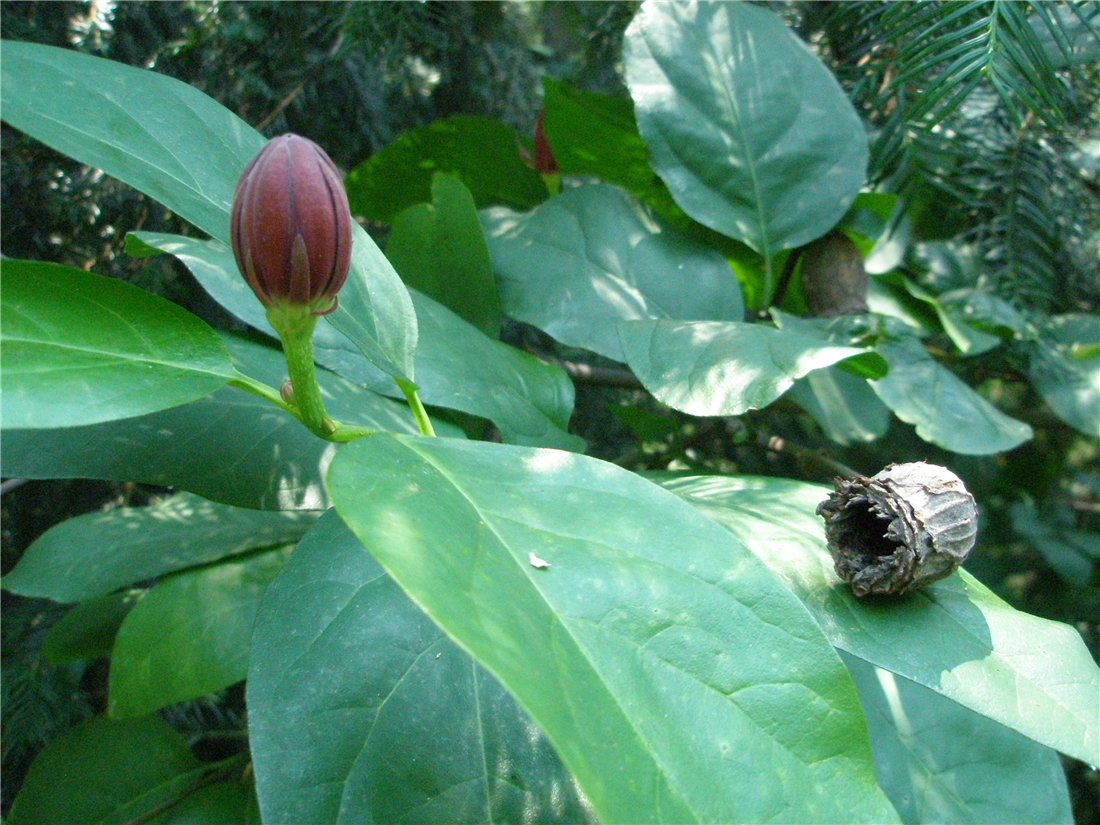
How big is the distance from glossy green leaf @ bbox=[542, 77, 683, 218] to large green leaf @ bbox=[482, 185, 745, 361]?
0.07m

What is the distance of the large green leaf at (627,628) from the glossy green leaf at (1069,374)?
0.66m

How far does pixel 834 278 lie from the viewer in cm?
87

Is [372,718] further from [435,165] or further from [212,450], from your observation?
[435,165]

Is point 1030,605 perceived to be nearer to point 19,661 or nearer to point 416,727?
point 416,727

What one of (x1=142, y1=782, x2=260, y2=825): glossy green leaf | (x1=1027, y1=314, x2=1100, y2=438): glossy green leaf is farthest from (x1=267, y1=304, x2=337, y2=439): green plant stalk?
(x1=1027, y1=314, x2=1100, y2=438): glossy green leaf

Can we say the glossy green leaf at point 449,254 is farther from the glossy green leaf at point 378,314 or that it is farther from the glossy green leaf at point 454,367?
the glossy green leaf at point 378,314

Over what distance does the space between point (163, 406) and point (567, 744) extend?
9.4 inches

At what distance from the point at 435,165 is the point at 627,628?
71 cm

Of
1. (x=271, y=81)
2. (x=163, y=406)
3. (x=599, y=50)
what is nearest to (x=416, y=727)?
(x=163, y=406)

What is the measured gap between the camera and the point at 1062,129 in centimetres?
91

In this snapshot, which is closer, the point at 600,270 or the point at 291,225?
the point at 291,225

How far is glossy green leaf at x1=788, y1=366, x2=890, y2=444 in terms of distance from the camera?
87cm

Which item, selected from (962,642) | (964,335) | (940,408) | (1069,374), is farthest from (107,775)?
(1069,374)

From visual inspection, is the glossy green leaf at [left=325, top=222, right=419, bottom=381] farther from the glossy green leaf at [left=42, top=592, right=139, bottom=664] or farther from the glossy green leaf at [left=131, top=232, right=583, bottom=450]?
the glossy green leaf at [left=42, top=592, right=139, bottom=664]
